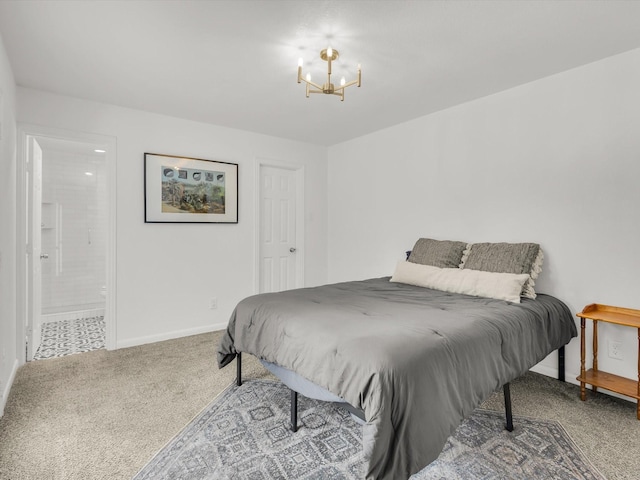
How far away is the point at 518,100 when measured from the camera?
2.89 m

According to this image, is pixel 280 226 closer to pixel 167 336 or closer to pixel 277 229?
pixel 277 229

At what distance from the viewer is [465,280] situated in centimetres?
265

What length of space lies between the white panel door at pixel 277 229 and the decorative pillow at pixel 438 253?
1.83 meters

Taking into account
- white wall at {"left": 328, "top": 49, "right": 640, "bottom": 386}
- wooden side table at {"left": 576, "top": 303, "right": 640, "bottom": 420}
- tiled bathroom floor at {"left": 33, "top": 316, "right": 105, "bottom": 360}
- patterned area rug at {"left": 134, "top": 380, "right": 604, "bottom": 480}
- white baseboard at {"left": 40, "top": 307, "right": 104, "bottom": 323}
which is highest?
white wall at {"left": 328, "top": 49, "right": 640, "bottom": 386}

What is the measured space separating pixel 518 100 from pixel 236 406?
126 inches

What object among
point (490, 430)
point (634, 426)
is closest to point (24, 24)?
point (490, 430)

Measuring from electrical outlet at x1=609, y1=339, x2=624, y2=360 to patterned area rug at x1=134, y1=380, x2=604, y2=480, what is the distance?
0.82 meters

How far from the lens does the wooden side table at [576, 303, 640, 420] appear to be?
214cm

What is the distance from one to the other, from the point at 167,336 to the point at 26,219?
1639 mm

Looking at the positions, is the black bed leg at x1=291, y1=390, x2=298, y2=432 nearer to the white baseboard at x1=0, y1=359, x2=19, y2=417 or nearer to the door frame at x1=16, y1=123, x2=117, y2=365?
the white baseboard at x1=0, y1=359, x2=19, y2=417

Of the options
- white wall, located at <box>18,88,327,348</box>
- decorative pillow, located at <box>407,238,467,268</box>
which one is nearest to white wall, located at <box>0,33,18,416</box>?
white wall, located at <box>18,88,327,348</box>

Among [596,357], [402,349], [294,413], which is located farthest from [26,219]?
[596,357]

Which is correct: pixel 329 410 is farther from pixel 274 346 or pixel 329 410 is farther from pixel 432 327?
pixel 432 327

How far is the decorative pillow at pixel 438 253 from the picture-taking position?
306cm
